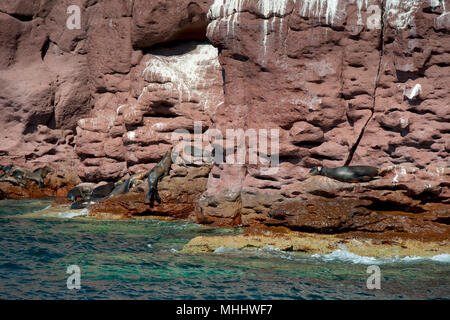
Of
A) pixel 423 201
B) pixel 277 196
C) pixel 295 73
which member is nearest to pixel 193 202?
pixel 277 196

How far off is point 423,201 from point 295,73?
121 inches

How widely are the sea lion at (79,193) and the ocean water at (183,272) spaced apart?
14.6 feet

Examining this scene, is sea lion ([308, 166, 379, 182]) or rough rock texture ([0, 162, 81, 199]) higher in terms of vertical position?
sea lion ([308, 166, 379, 182])

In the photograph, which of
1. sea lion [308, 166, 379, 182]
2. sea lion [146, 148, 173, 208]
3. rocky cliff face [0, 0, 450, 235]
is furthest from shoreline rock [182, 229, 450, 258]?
sea lion [146, 148, 173, 208]

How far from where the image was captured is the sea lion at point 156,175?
12.0m

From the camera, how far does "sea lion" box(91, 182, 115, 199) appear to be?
1374 cm

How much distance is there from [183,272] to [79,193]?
316 inches

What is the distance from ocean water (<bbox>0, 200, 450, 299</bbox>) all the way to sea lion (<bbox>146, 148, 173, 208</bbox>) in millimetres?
2282

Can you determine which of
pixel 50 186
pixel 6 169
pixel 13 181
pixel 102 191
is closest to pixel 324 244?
pixel 102 191

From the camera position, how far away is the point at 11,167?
16438 mm

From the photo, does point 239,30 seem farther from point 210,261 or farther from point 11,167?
point 11,167

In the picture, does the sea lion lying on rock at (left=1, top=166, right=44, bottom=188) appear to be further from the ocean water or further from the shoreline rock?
the shoreline rock
